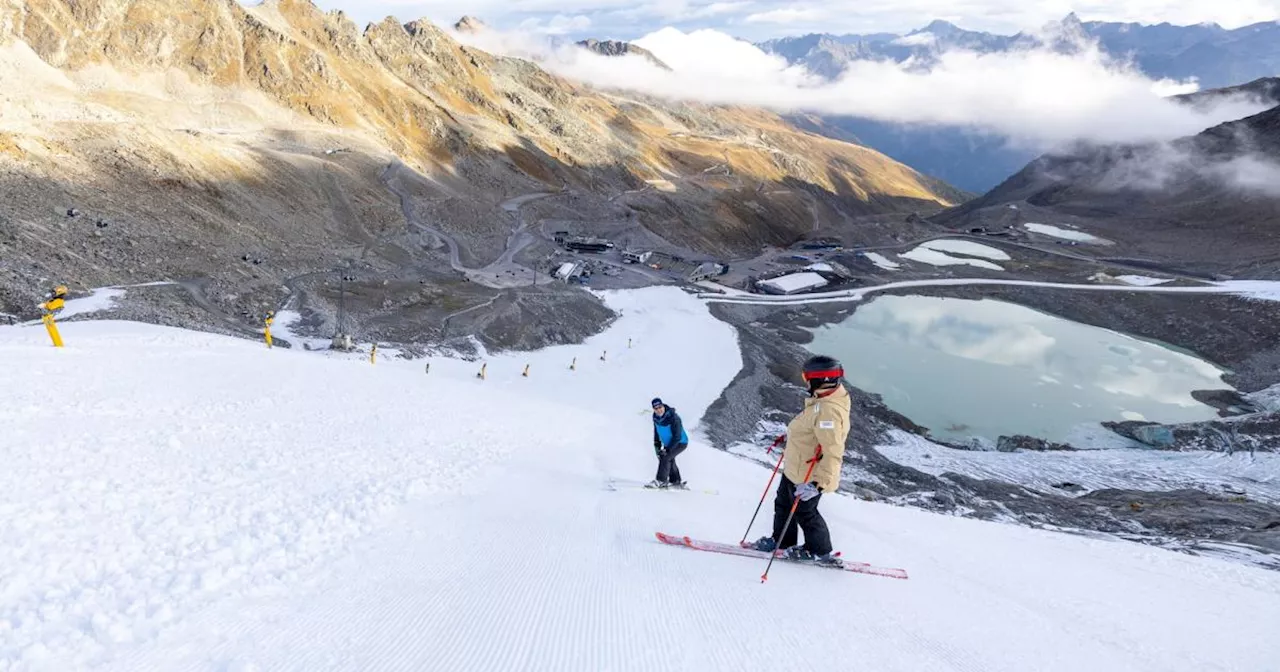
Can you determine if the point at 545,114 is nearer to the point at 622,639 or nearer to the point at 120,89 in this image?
the point at 120,89

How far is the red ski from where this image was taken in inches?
324

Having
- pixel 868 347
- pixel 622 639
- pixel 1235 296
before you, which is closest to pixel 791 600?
pixel 622 639

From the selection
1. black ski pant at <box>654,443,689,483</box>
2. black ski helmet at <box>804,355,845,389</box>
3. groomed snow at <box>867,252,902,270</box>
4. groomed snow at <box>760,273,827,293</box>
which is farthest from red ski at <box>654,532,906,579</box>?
groomed snow at <box>867,252,902,270</box>

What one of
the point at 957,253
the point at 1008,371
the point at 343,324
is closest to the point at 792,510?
the point at 343,324

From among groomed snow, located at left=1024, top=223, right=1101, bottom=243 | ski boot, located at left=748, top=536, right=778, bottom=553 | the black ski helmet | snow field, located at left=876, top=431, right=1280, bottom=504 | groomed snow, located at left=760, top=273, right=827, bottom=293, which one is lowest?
snow field, located at left=876, top=431, right=1280, bottom=504

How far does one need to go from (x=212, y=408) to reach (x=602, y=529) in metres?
8.33

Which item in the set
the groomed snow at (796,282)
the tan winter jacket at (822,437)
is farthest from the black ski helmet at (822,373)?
the groomed snow at (796,282)

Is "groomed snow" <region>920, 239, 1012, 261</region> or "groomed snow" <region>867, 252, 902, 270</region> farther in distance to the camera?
"groomed snow" <region>920, 239, 1012, 261</region>

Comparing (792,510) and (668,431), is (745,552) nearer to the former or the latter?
(792,510)

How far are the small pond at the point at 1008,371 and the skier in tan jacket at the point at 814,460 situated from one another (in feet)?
105

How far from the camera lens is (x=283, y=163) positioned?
67.2m

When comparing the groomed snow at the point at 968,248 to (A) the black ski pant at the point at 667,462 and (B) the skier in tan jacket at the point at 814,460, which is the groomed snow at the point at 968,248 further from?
(B) the skier in tan jacket at the point at 814,460

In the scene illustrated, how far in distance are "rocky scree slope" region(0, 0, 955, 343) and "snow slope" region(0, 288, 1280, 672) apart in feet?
66.1

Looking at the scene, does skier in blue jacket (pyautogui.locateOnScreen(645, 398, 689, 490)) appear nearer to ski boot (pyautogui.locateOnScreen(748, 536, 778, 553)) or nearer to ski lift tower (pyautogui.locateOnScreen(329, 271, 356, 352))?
ski boot (pyautogui.locateOnScreen(748, 536, 778, 553))
